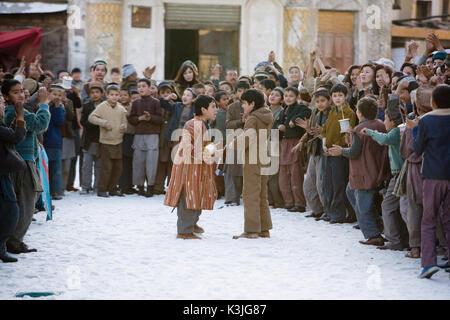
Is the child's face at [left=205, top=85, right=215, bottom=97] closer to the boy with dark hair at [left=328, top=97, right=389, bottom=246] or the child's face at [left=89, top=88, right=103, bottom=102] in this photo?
the child's face at [left=89, top=88, right=103, bottom=102]

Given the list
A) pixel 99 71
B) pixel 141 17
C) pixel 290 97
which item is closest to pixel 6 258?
pixel 290 97

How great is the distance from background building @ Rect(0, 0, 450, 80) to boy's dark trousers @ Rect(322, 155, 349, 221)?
1019cm

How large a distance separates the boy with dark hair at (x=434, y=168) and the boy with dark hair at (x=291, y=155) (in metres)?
3.99

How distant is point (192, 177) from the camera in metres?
8.03

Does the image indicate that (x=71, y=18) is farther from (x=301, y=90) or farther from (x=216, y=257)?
(x=216, y=257)

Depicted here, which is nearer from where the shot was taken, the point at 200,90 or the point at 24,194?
the point at 24,194

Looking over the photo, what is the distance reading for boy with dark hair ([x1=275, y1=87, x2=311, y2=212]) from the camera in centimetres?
1011

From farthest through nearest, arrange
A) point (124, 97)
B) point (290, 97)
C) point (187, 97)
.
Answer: point (124, 97) < point (187, 97) < point (290, 97)

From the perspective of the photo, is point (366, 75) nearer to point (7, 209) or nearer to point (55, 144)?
point (55, 144)

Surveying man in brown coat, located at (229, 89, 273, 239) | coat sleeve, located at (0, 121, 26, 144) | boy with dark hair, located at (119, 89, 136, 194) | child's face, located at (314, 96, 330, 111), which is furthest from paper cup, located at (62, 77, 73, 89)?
coat sleeve, located at (0, 121, 26, 144)

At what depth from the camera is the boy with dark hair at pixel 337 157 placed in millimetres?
9070

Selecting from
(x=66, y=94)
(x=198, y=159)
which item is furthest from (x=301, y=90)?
(x=66, y=94)

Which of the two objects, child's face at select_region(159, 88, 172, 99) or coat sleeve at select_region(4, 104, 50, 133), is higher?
child's face at select_region(159, 88, 172, 99)

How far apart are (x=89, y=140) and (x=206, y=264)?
5.67 m
